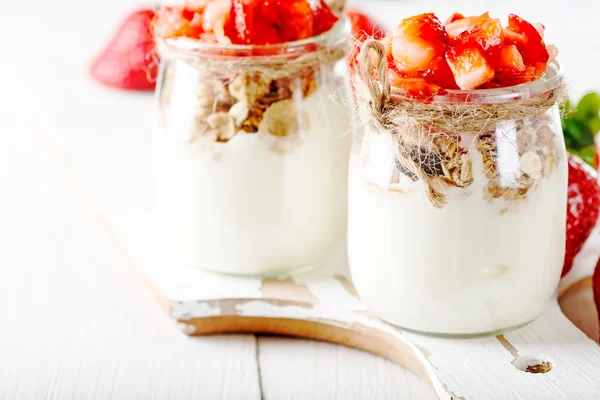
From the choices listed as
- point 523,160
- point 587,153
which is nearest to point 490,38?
point 523,160

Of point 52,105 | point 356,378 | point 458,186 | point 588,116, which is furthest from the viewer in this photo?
point 52,105

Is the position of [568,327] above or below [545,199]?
below

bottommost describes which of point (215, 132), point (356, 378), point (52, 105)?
point (356, 378)

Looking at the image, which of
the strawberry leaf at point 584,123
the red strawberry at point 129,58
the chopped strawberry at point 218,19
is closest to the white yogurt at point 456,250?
the chopped strawberry at point 218,19

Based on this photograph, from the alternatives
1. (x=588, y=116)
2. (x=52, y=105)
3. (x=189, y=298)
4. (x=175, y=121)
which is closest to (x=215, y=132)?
(x=175, y=121)

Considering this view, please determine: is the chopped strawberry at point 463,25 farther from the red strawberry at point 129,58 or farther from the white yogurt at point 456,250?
the red strawberry at point 129,58

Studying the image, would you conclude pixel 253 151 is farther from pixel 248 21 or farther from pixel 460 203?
pixel 460 203

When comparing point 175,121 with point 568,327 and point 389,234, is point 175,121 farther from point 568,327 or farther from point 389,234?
point 568,327

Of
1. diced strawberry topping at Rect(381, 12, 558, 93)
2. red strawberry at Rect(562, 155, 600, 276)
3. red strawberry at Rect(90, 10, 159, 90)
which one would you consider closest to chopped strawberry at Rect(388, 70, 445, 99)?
diced strawberry topping at Rect(381, 12, 558, 93)
